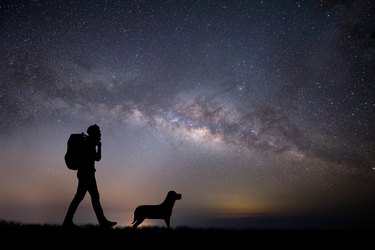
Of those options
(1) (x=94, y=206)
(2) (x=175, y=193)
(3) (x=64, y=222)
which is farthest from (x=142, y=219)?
(3) (x=64, y=222)

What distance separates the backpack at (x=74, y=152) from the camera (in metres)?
7.32

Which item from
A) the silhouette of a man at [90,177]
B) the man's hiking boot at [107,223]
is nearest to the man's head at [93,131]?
the silhouette of a man at [90,177]

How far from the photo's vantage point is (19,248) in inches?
148

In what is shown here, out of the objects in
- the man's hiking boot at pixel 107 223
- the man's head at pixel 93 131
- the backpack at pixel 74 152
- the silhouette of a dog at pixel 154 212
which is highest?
the man's head at pixel 93 131

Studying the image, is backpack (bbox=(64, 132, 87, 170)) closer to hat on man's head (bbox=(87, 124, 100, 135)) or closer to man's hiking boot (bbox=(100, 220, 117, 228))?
hat on man's head (bbox=(87, 124, 100, 135))

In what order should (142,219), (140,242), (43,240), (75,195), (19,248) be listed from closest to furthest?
(19,248)
(43,240)
(140,242)
(75,195)
(142,219)

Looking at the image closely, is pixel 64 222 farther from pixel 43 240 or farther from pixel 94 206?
pixel 43 240

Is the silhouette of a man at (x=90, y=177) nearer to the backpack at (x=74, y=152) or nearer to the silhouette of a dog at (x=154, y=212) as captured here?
the backpack at (x=74, y=152)

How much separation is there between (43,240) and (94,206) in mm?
3249

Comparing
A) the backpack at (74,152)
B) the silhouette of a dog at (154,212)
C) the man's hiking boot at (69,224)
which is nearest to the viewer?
→ the man's hiking boot at (69,224)

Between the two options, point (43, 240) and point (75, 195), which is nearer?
point (43, 240)

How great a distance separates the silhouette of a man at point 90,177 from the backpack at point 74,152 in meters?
0.08

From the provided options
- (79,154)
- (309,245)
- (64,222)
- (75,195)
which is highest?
(79,154)

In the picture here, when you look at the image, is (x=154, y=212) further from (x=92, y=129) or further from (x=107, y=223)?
(x=92, y=129)
